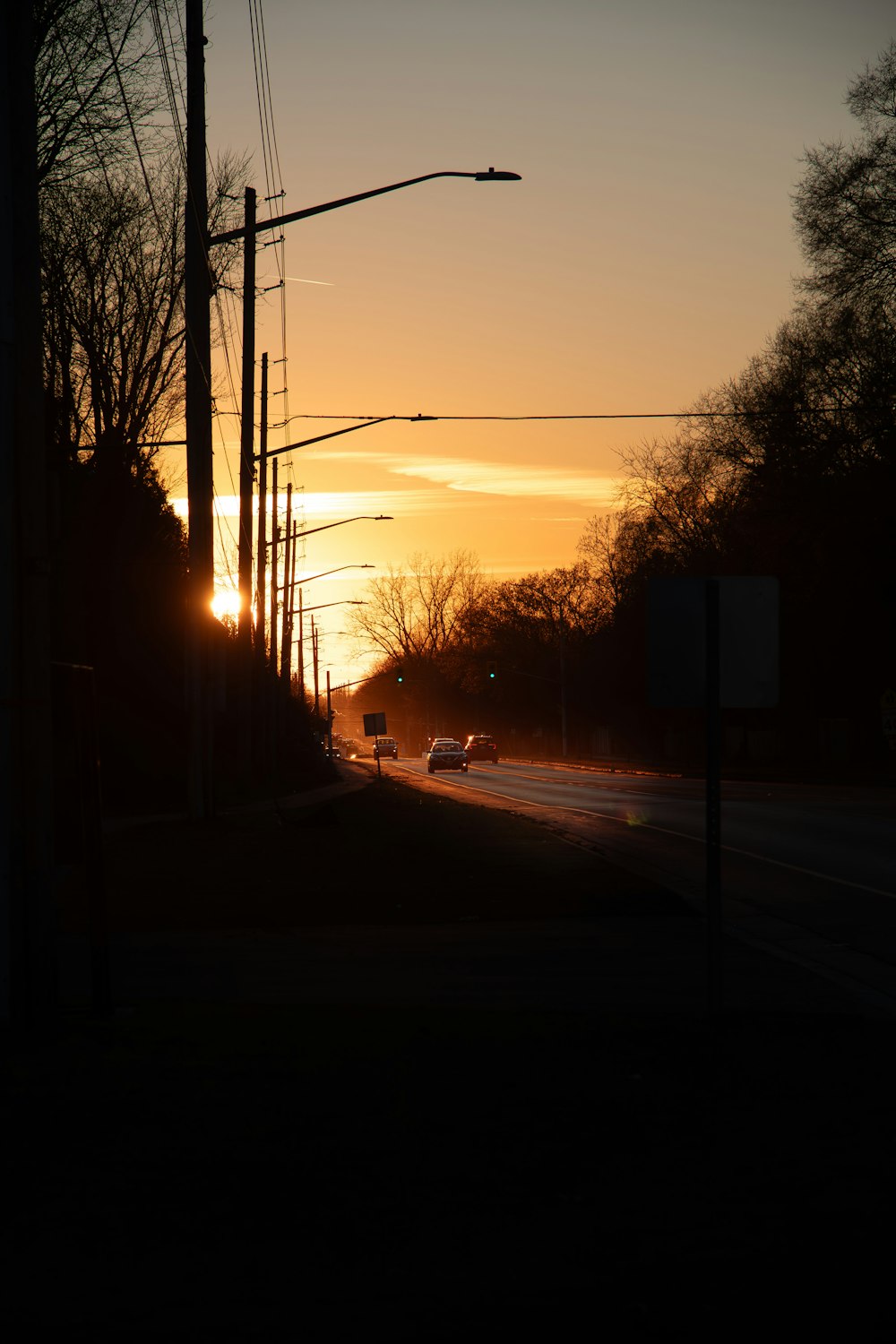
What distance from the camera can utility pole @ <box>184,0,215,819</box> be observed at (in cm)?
2398

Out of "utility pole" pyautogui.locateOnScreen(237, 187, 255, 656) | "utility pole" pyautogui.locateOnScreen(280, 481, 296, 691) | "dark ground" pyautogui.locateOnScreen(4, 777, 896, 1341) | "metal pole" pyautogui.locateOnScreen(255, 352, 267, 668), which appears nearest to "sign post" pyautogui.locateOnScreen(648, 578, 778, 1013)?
"dark ground" pyautogui.locateOnScreen(4, 777, 896, 1341)

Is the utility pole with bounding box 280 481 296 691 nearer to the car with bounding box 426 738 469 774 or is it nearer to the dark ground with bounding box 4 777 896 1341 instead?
the car with bounding box 426 738 469 774

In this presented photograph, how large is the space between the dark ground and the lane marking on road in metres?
6.92

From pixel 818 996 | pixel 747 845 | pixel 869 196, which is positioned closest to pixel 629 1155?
pixel 818 996

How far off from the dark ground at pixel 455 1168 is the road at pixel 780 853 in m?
→ 2.63

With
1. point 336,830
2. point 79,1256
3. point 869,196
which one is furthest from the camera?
point 869,196

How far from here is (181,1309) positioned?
14.4 feet

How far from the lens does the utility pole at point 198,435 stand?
2398cm

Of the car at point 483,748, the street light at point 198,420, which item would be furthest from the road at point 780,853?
A: the car at point 483,748

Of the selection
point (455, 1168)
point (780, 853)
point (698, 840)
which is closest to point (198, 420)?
point (698, 840)

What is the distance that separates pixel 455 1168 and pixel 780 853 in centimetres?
1619

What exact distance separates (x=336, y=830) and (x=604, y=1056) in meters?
17.4

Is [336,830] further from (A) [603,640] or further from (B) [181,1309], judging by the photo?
(A) [603,640]

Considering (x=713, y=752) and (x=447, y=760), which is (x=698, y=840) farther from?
(x=447, y=760)
